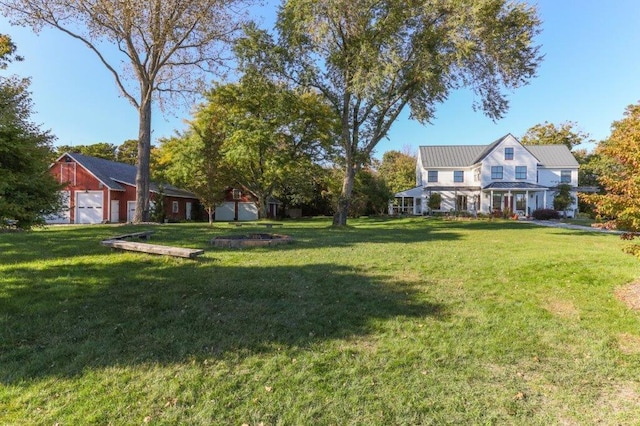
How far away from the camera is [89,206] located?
93.7 ft

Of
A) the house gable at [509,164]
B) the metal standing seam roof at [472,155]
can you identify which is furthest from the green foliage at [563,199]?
the metal standing seam roof at [472,155]

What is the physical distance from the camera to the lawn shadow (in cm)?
368

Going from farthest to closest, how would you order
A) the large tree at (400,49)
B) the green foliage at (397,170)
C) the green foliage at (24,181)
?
the green foliage at (397,170) → the large tree at (400,49) → the green foliage at (24,181)

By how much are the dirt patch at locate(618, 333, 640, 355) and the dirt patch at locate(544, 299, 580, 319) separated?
0.61 m

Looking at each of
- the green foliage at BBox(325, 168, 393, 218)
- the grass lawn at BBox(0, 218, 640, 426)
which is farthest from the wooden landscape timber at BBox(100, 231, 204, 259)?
the green foliage at BBox(325, 168, 393, 218)

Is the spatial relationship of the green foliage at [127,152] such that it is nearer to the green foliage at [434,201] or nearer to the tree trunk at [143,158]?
the tree trunk at [143,158]

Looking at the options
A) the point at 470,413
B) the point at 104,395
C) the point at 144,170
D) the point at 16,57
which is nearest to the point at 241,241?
the point at 104,395

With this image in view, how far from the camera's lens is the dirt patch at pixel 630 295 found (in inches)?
207

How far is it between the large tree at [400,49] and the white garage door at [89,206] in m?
18.8

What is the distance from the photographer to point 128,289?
5566mm

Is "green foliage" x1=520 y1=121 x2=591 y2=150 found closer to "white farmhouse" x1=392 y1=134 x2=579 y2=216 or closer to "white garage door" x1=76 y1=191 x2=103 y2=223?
"white farmhouse" x1=392 y1=134 x2=579 y2=216

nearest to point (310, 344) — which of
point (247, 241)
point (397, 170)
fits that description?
point (247, 241)

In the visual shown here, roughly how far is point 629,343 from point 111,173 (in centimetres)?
3366

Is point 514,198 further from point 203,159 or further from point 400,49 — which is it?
point 203,159
